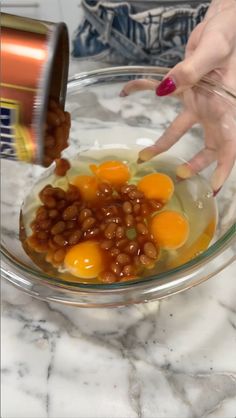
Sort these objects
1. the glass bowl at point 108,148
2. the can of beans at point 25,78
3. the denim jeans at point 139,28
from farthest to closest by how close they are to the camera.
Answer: the denim jeans at point 139,28
the glass bowl at point 108,148
the can of beans at point 25,78

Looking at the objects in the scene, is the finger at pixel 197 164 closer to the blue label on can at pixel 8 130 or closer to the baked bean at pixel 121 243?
the baked bean at pixel 121 243

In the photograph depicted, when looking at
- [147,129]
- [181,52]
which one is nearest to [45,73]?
[147,129]

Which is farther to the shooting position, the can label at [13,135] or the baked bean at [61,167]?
the baked bean at [61,167]

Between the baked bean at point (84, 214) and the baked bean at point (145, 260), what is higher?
the baked bean at point (84, 214)

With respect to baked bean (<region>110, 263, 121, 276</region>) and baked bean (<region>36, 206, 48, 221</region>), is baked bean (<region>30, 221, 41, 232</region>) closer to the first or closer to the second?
baked bean (<region>36, 206, 48, 221</region>)

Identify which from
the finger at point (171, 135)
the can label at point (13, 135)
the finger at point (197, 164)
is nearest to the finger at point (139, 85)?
the finger at point (171, 135)

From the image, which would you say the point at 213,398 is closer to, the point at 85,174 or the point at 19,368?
the point at 19,368

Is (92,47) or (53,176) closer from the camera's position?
(53,176)
